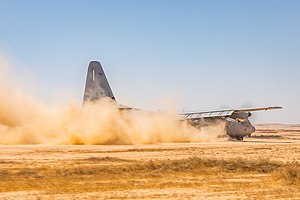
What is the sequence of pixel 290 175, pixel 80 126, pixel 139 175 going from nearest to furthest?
pixel 290 175, pixel 139 175, pixel 80 126

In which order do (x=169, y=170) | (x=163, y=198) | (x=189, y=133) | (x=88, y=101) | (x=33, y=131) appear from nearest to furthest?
(x=163, y=198)
(x=169, y=170)
(x=33, y=131)
(x=88, y=101)
(x=189, y=133)

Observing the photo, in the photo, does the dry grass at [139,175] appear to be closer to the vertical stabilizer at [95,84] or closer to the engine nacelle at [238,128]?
the vertical stabilizer at [95,84]

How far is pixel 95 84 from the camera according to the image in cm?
4559

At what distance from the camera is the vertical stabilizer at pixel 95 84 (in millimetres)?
45219

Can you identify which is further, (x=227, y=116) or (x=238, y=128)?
(x=238, y=128)

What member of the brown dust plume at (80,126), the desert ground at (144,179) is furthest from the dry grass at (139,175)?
the brown dust plume at (80,126)

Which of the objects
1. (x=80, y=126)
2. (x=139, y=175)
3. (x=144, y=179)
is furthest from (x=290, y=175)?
(x=80, y=126)

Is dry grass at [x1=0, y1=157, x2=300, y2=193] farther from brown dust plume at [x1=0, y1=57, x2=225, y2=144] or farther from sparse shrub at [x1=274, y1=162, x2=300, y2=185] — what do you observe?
brown dust plume at [x1=0, y1=57, x2=225, y2=144]

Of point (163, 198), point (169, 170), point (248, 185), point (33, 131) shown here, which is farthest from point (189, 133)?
point (163, 198)

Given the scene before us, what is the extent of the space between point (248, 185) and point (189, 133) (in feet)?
109

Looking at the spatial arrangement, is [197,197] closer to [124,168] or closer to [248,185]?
[248,185]

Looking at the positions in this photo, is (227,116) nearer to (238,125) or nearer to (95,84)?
(238,125)

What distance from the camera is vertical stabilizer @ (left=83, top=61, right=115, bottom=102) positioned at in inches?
1780

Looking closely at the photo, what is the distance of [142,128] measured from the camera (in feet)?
158
